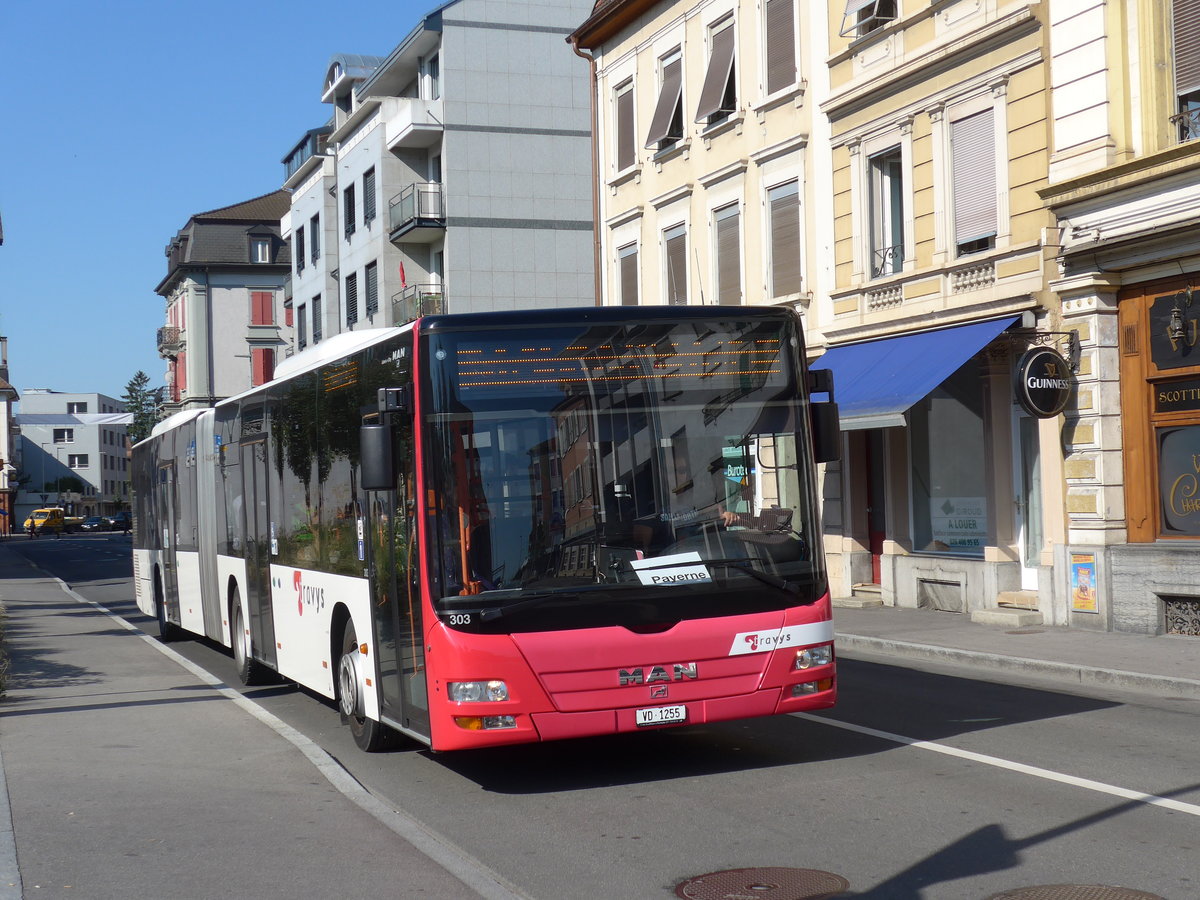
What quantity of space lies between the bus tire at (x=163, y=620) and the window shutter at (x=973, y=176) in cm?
1169

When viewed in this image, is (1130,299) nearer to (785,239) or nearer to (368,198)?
(785,239)

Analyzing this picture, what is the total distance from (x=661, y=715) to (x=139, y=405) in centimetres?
15248

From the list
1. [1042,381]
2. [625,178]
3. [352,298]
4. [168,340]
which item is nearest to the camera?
[1042,381]

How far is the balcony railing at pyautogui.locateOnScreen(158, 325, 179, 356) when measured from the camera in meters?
83.6

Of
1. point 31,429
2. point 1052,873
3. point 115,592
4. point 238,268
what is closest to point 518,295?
point 115,592

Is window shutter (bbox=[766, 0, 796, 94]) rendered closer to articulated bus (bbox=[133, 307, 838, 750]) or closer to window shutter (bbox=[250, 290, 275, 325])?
articulated bus (bbox=[133, 307, 838, 750])

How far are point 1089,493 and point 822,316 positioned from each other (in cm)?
672

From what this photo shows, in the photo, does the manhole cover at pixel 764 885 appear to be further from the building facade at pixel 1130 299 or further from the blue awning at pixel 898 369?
the blue awning at pixel 898 369

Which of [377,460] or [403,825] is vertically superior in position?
[377,460]

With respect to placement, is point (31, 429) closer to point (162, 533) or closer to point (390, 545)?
point (162, 533)

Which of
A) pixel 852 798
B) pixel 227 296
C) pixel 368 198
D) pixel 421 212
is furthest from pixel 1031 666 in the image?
pixel 227 296

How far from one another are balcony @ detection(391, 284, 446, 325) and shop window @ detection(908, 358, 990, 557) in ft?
69.2

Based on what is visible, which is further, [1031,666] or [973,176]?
[973,176]

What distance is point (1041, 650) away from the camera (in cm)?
1484
